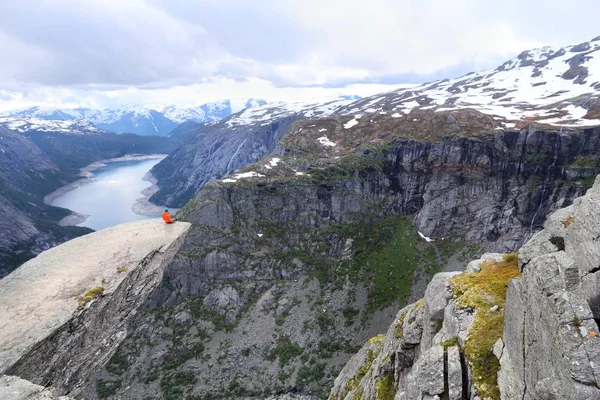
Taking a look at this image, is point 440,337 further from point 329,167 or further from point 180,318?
point 329,167

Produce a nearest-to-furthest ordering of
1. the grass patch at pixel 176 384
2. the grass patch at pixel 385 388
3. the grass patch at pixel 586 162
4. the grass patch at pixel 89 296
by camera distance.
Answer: the grass patch at pixel 89 296, the grass patch at pixel 385 388, the grass patch at pixel 176 384, the grass patch at pixel 586 162

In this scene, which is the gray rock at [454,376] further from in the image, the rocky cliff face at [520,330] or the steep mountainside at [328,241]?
the steep mountainside at [328,241]

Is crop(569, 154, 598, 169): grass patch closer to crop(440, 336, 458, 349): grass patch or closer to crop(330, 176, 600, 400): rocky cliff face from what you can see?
crop(330, 176, 600, 400): rocky cliff face

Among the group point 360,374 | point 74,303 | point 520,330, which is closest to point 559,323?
point 520,330

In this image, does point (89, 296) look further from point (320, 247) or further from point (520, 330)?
point (320, 247)

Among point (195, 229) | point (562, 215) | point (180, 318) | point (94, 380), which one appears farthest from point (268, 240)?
point (562, 215)

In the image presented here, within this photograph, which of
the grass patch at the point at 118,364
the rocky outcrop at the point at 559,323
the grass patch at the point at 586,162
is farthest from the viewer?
the grass patch at the point at 586,162

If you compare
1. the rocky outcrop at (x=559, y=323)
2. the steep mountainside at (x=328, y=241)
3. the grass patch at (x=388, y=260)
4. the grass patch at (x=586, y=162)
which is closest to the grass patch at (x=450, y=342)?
the rocky outcrop at (x=559, y=323)
